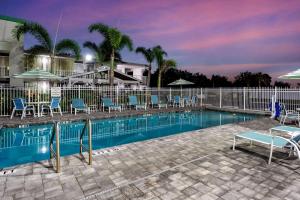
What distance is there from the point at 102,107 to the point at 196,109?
7.80 meters

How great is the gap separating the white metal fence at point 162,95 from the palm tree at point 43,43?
3.31 m

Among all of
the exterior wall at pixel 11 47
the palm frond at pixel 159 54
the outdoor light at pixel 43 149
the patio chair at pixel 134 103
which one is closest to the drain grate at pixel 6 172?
the outdoor light at pixel 43 149

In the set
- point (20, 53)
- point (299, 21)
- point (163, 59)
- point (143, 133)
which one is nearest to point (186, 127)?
point (143, 133)

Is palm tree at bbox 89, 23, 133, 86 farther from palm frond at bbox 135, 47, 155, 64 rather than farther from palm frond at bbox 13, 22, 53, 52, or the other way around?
palm frond at bbox 135, 47, 155, 64

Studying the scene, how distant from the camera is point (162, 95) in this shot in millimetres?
19391

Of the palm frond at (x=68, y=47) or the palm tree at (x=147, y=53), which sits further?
the palm tree at (x=147, y=53)

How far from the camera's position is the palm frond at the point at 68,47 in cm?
1587

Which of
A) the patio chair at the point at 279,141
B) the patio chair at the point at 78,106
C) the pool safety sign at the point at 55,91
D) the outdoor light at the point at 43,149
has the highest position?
the pool safety sign at the point at 55,91

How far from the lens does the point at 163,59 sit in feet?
79.0

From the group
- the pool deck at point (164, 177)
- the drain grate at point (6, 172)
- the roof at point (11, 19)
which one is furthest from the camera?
the roof at point (11, 19)

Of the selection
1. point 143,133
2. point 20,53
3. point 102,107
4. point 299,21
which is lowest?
point 143,133

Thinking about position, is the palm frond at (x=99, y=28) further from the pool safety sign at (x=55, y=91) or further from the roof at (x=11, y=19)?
the roof at (x=11, y=19)

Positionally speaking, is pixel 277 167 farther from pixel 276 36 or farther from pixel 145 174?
pixel 276 36

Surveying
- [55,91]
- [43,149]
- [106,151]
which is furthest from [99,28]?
[106,151]
